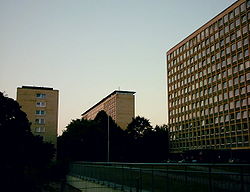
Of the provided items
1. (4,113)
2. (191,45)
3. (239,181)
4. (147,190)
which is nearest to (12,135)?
(4,113)

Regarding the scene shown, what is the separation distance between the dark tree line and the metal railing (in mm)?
35438

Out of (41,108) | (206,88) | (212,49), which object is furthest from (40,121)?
(212,49)

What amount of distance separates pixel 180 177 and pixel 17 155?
541 centimetres

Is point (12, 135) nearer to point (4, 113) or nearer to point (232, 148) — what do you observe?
point (4, 113)

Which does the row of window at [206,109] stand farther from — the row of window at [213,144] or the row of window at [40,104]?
the row of window at [40,104]

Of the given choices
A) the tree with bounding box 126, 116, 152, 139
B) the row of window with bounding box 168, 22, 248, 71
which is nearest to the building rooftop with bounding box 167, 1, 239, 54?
the row of window with bounding box 168, 22, 248, 71

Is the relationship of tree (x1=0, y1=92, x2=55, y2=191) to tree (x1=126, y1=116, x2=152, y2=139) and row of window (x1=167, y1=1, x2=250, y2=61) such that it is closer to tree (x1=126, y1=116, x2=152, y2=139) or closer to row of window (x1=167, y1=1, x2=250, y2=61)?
row of window (x1=167, y1=1, x2=250, y2=61)

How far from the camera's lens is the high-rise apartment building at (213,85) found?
70375 mm

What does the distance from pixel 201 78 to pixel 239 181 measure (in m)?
79.4

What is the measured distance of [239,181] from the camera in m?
8.64

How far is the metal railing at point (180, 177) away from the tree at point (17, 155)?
13.6ft

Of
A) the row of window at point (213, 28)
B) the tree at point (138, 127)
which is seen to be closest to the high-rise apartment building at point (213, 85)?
the row of window at point (213, 28)

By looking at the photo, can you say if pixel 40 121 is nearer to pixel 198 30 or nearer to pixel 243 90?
pixel 243 90

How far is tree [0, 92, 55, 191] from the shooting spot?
22.9 ft
